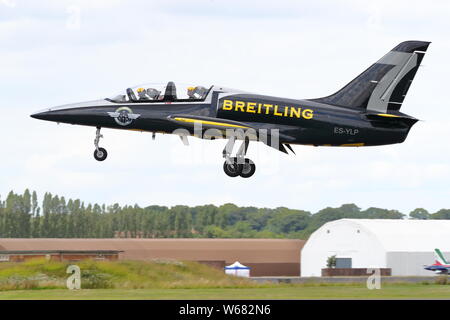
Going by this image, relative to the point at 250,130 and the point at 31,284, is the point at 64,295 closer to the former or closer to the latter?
the point at 31,284

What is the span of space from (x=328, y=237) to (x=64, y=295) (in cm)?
6763

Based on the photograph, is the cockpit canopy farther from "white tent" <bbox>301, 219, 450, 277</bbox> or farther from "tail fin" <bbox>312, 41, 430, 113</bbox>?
"white tent" <bbox>301, 219, 450, 277</bbox>

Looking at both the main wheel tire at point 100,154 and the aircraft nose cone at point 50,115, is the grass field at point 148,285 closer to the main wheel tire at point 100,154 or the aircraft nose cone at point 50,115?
the aircraft nose cone at point 50,115

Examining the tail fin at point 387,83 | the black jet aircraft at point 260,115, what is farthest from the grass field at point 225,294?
the tail fin at point 387,83

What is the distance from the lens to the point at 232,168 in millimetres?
47250

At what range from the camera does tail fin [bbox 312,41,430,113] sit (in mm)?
49500

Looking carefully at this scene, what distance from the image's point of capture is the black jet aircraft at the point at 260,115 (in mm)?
47562

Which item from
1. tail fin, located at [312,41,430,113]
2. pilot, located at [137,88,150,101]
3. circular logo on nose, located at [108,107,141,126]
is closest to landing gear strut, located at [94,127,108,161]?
circular logo on nose, located at [108,107,141,126]

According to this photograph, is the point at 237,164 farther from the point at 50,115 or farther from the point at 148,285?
the point at 148,285

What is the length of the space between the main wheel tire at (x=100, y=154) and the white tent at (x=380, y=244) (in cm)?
7702

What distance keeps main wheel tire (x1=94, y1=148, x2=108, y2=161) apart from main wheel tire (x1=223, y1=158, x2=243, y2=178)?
642 centimetres

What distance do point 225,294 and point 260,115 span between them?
25.9 m
